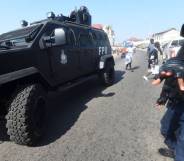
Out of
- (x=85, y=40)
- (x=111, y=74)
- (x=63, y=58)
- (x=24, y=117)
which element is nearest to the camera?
(x=24, y=117)

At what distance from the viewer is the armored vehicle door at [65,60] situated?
251 inches

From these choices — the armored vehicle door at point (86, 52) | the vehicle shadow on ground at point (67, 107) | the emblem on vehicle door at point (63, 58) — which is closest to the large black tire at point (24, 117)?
the vehicle shadow on ground at point (67, 107)

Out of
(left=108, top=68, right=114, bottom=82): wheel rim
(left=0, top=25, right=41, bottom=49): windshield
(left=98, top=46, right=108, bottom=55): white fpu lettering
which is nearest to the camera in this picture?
(left=0, top=25, right=41, bottom=49): windshield

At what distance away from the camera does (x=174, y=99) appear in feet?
11.6

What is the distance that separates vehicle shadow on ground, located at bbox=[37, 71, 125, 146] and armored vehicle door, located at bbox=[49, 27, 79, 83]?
759mm

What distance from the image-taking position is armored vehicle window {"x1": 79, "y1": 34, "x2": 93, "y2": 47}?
8.34 metres

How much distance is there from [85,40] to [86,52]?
1.39 feet

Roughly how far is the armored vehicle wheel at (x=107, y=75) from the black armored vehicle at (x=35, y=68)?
117 centimetres

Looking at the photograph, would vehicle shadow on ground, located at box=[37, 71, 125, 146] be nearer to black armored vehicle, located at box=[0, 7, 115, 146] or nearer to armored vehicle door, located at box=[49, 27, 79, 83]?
black armored vehicle, located at box=[0, 7, 115, 146]

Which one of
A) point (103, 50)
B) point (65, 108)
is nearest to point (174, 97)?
point (65, 108)

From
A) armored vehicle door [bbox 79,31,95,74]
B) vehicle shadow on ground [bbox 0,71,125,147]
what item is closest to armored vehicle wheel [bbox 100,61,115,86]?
vehicle shadow on ground [bbox 0,71,125,147]

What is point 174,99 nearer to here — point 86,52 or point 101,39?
point 86,52

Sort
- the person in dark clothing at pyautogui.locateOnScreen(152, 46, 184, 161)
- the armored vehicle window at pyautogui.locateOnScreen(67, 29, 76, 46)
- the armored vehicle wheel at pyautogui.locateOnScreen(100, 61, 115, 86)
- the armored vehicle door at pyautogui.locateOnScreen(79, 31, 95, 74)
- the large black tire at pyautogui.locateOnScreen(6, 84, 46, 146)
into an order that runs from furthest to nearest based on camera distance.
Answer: the armored vehicle wheel at pyautogui.locateOnScreen(100, 61, 115, 86), the armored vehicle door at pyautogui.locateOnScreen(79, 31, 95, 74), the armored vehicle window at pyautogui.locateOnScreen(67, 29, 76, 46), the large black tire at pyautogui.locateOnScreen(6, 84, 46, 146), the person in dark clothing at pyautogui.locateOnScreen(152, 46, 184, 161)

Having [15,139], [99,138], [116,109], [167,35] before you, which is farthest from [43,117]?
[167,35]
